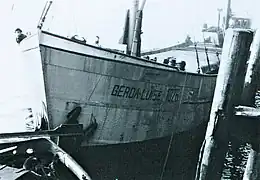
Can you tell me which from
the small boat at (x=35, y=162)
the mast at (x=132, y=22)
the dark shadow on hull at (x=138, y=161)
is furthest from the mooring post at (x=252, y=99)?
the mast at (x=132, y=22)

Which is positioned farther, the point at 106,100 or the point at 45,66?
the point at 106,100

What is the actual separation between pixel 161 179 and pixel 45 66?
474 centimetres

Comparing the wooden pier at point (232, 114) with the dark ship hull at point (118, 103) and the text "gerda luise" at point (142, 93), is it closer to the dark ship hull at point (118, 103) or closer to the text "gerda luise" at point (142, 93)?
the dark ship hull at point (118, 103)

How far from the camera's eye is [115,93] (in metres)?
11.1

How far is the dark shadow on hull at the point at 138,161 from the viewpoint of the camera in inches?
416

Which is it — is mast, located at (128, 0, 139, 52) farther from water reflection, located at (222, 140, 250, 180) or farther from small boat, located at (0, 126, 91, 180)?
small boat, located at (0, 126, 91, 180)

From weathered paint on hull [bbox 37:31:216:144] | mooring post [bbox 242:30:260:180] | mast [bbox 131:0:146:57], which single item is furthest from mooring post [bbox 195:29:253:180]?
mast [bbox 131:0:146:57]

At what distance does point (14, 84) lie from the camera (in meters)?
25.4

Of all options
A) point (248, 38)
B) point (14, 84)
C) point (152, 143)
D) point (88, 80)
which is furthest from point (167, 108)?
point (14, 84)

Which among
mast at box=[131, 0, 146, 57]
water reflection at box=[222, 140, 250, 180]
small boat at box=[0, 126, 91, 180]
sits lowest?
water reflection at box=[222, 140, 250, 180]

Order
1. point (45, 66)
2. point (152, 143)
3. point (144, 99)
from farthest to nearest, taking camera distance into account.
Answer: point (152, 143) → point (144, 99) → point (45, 66)

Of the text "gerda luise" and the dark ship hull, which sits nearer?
the dark ship hull

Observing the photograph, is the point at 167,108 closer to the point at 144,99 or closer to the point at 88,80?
the point at 144,99

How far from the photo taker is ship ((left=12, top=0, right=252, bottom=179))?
398 inches
